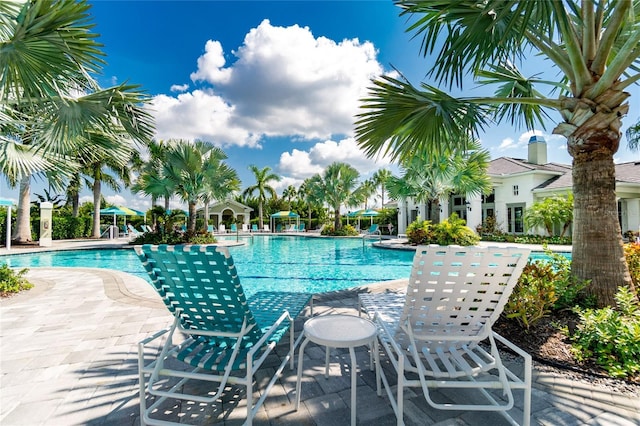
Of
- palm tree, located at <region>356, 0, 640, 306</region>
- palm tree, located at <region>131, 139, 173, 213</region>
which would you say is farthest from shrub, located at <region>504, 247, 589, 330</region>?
palm tree, located at <region>131, 139, 173, 213</region>

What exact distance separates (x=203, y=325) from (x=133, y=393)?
83 centimetres

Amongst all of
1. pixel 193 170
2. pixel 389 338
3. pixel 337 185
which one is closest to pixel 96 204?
pixel 193 170

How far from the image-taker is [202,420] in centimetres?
201

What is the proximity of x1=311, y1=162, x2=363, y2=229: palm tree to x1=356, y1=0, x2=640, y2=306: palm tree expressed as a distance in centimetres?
1843

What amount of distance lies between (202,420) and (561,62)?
18.4 ft

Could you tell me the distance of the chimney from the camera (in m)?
20.9

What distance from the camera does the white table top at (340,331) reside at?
77.7 inches

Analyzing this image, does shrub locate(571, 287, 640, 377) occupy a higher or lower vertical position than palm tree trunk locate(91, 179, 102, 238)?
lower

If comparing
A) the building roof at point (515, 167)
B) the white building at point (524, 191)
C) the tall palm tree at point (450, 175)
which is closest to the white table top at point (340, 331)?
the tall palm tree at point (450, 175)

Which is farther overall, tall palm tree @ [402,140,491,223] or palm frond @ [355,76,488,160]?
tall palm tree @ [402,140,491,223]

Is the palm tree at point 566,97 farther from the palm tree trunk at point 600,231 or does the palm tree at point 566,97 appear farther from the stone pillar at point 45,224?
the stone pillar at point 45,224

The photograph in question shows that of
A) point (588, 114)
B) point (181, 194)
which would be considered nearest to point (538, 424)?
point (588, 114)

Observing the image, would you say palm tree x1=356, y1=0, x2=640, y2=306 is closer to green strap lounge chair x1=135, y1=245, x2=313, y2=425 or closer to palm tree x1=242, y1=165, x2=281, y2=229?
green strap lounge chair x1=135, y1=245, x2=313, y2=425

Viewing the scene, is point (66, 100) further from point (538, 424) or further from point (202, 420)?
point (538, 424)
